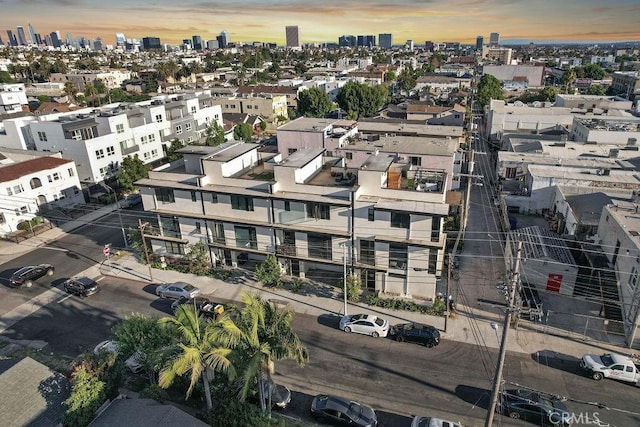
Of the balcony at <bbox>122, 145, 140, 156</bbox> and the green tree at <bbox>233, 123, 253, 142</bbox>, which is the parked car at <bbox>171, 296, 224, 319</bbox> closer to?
the balcony at <bbox>122, 145, 140, 156</bbox>

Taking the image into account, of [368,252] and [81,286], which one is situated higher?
[368,252]

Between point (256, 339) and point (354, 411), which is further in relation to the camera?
point (354, 411)

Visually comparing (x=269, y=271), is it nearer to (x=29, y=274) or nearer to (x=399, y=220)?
(x=399, y=220)

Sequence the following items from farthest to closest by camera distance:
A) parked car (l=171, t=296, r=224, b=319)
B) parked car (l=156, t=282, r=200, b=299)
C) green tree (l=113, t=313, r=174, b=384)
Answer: parked car (l=156, t=282, r=200, b=299) → parked car (l=171, t=296, r=224, b=319) → green tree (l=113, t=313, r=174, b=384)

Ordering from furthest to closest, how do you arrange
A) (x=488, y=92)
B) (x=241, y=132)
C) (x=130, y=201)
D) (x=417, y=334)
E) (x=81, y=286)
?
(x=488, y=92) < (x=241, y=132) < (x=130, y=201) < (x=81, y=286) < (x=417, y=334)

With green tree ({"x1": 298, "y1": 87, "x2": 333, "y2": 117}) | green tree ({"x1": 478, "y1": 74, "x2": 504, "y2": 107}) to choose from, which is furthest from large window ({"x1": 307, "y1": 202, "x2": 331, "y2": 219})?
green tree ({"x1": 478, "y1": 74, "x2": 504, "y2": 107})

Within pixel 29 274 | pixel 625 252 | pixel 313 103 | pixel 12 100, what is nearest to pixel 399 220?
pixel 625 252

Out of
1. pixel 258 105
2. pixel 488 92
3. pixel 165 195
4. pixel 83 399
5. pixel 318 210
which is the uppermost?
pixel 258 105
